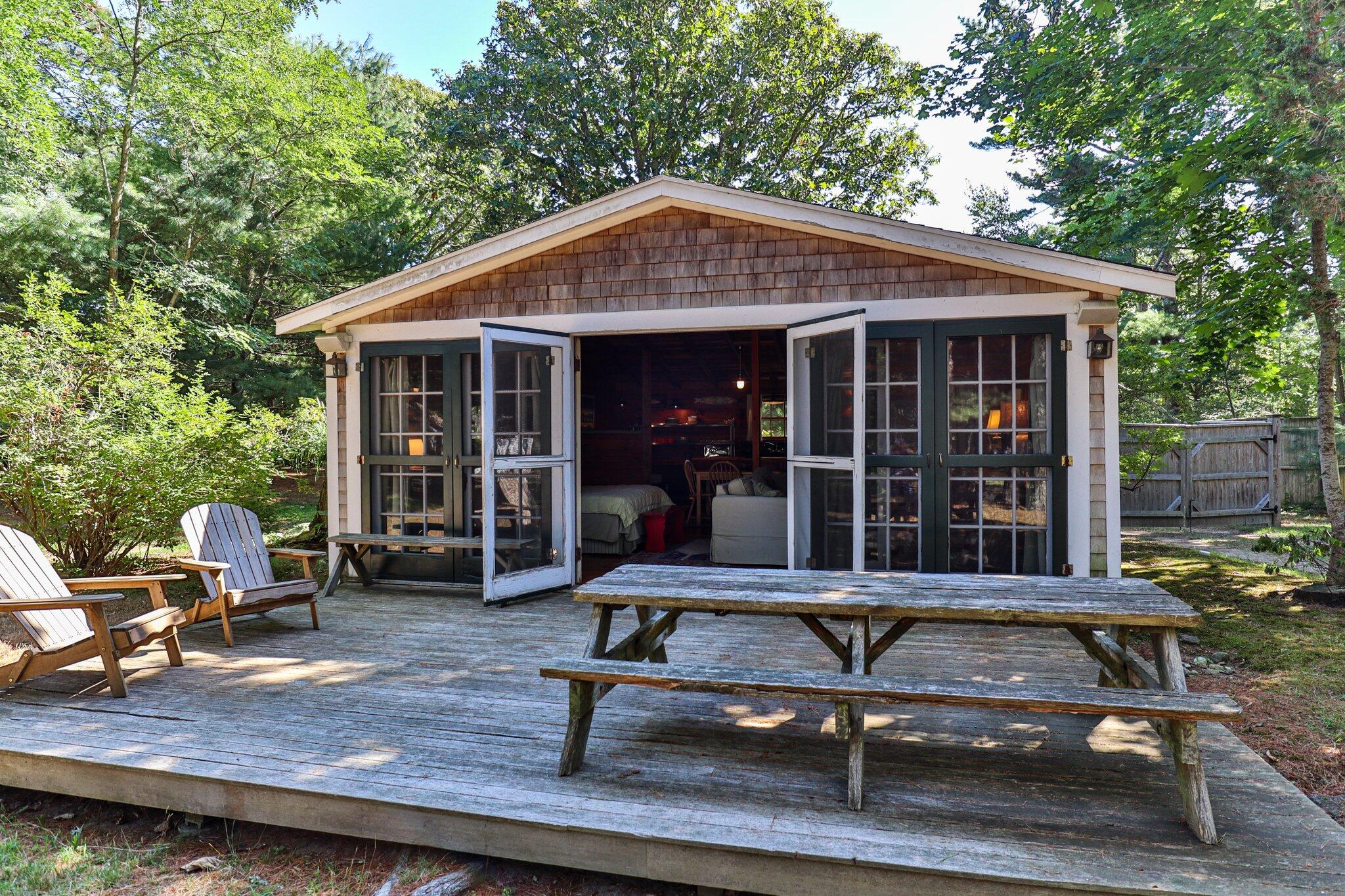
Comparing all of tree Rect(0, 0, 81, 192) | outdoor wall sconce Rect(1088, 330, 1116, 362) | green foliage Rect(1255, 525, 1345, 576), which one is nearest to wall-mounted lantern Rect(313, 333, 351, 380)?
outdoor wall sconce Rect(1088, 330, 1116, 362)

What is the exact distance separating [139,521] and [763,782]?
6.19 metres

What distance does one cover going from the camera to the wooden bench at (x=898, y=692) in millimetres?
2098

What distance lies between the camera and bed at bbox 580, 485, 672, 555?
24.5 feet

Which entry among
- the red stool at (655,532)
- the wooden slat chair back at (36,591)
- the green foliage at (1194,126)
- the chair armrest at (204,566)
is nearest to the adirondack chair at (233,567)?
the chair armrest at (204,566)

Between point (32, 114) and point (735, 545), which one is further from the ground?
point (32, 114)

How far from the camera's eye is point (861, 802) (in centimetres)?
229

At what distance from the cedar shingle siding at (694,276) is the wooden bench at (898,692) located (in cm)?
337

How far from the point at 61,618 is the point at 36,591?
6.6 inches

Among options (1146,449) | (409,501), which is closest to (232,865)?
(409,501)

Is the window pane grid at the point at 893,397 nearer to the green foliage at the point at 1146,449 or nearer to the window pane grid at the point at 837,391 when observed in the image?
the window pane grid at the point at 837,391

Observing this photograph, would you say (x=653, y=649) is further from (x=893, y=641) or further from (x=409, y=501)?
(x=409, y=501)

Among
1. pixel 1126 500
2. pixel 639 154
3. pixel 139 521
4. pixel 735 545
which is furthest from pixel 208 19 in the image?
pixel 1126 500

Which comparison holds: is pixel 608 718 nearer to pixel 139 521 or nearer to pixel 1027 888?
pixel 1027 888

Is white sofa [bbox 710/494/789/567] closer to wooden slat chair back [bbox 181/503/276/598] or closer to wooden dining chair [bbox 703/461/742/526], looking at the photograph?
wooden dining chair [bbox 703/461/742/526]
